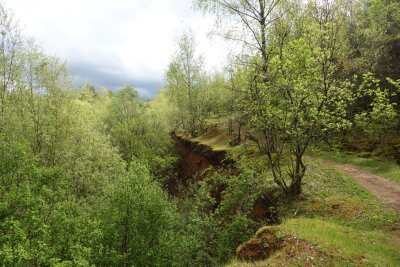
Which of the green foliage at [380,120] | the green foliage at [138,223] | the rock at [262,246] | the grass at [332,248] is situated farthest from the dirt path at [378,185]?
the green foliage at [138,223]

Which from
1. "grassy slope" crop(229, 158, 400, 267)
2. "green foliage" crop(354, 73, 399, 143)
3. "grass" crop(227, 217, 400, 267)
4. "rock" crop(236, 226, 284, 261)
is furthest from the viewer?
"green foliage" crop(354, 73, 399, 143)

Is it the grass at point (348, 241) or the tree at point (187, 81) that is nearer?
the grass at point (348, 241)

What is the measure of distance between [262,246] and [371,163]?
18.7 m

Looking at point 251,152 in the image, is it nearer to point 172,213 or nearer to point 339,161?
point 339,161

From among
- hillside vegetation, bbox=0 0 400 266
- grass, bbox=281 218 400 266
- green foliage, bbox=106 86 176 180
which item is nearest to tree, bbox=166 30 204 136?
green foliage, bbox=106 86 176 180

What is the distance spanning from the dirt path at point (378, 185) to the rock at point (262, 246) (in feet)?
28.7

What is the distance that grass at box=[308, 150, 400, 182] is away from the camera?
2555 centimetres

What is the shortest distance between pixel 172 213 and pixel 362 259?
13381 mm

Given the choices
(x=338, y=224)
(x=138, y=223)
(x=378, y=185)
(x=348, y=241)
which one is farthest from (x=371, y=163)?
(x=138, y=223)

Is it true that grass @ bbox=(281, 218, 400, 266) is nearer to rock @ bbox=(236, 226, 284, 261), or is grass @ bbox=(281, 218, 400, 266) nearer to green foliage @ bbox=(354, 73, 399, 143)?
rock @ bbox=(236, 226, 284, 261)

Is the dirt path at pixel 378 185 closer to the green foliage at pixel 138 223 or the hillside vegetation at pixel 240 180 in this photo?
the hillside vegetation at pixel 240 180

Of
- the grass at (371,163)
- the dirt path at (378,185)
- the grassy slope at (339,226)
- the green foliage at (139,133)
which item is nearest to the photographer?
the grassy slope at (339,226)

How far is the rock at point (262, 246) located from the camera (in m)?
14.5

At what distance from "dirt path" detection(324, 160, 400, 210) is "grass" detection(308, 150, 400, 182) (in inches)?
35.0
